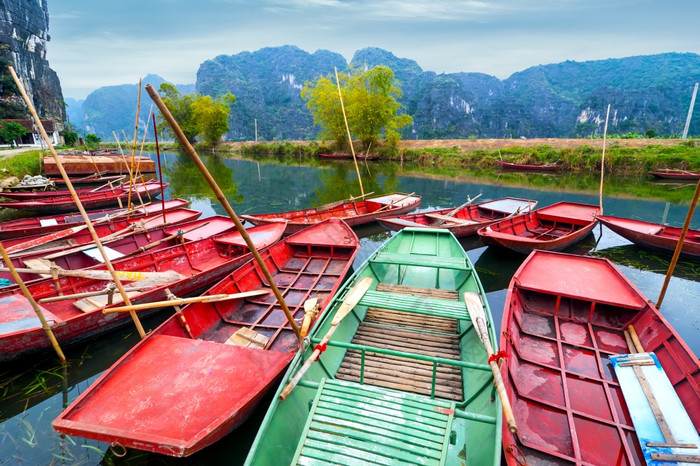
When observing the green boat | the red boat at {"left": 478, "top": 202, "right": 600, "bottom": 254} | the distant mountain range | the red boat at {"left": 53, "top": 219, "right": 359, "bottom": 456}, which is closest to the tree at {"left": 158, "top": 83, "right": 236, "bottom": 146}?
the distant mountain range

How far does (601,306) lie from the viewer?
6.46m

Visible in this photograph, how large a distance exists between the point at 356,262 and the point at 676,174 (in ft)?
97.6

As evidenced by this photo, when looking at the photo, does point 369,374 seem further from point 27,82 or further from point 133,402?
point 27,82

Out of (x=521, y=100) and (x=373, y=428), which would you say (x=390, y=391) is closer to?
(x=373, y=428)

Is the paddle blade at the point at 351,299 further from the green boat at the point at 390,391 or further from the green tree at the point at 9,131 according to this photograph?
the green tree at the point at 9,131

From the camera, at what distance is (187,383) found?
4289 millimetres

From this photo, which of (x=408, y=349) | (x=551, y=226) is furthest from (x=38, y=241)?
(x=551, y=226)

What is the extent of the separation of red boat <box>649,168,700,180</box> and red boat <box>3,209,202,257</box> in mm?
34712

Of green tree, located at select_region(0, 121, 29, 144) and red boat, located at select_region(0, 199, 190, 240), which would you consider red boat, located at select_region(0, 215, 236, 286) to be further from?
green tree, located at select_region(0, 121, 29, 144)

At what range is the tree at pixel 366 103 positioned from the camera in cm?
4372

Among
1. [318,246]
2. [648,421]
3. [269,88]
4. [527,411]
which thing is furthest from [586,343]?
[269,88]

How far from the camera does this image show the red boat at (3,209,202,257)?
29.3 feet

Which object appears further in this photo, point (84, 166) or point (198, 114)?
point (198, 114)

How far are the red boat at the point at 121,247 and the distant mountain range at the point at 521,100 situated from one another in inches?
2068
